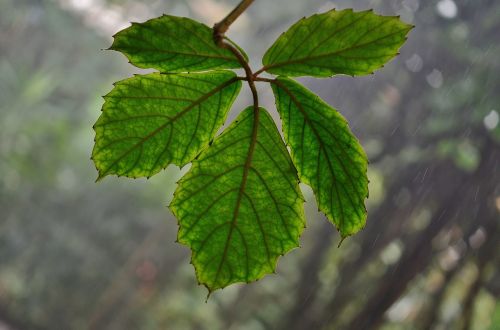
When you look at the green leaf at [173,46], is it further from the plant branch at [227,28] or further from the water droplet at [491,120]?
the water droplet at [491,120]

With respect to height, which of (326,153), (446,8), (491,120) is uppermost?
(446,8)

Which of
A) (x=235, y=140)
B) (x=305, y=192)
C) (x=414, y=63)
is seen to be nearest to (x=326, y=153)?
→ (x=235, y=140)

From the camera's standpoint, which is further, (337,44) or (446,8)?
(446,8)

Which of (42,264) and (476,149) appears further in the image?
(42,264)

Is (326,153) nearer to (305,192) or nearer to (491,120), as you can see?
(491,120)

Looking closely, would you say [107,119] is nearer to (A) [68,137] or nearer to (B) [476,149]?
(B) [476,149]

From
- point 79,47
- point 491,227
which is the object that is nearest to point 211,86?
point 491,227
